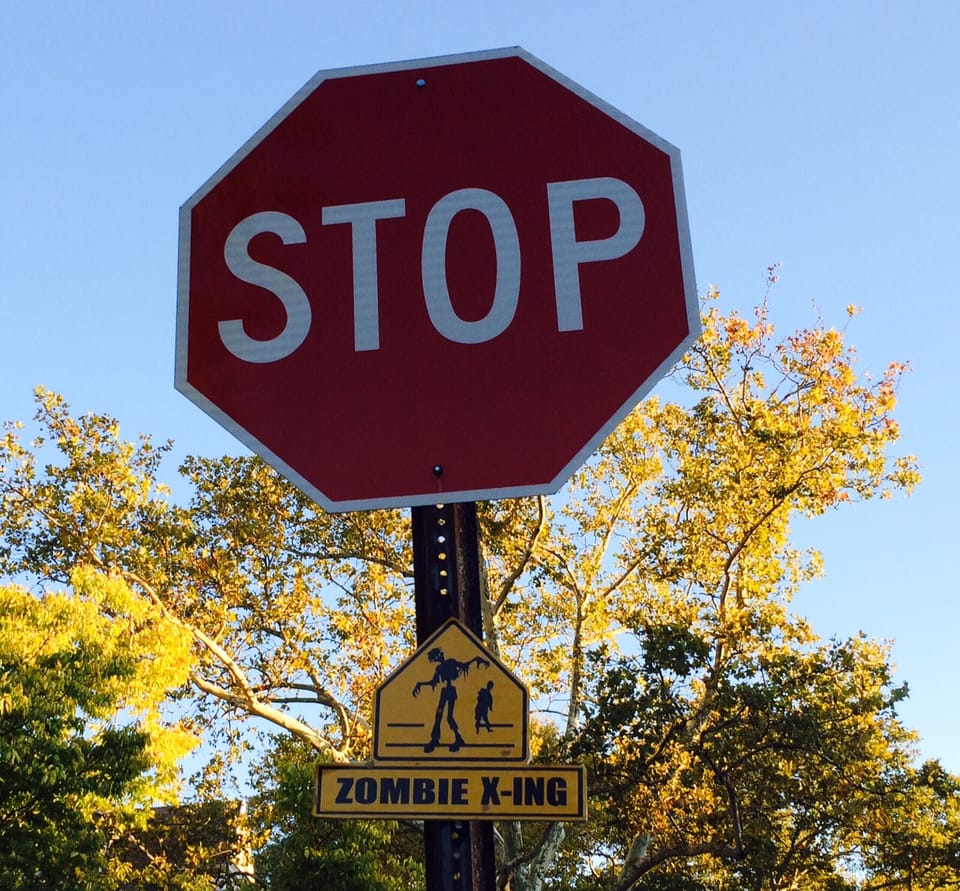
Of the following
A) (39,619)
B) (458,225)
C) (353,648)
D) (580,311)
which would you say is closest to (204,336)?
(458,225)

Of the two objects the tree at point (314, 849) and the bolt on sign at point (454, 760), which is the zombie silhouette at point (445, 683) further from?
the tree at point (314, 849)

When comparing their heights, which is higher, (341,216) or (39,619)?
(39,619)

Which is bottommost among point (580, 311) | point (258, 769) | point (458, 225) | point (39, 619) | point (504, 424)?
point (504, 424)

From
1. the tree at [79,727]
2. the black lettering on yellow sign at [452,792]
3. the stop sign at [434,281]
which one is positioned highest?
the tree at [79,727]

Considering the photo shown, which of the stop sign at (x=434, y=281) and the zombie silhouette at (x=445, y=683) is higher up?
the stop sign at (x=434, y=281)

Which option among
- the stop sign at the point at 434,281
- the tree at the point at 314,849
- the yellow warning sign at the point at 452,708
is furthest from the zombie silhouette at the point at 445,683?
the tree at the point at 314,849

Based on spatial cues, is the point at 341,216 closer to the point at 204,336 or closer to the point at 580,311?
the point at 204,336

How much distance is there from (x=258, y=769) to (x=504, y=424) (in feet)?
53.8

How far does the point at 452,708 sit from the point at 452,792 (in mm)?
139

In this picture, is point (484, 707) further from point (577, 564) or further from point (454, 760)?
point (577, 564)

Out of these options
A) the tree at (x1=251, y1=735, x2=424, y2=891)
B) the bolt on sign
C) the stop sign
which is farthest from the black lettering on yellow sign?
the tree at (x1=251, y1=735, x2=424, y2=891)

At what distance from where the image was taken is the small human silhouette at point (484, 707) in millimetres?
1859

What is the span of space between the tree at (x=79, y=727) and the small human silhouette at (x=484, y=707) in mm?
11770

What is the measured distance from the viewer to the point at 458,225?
220 cm
